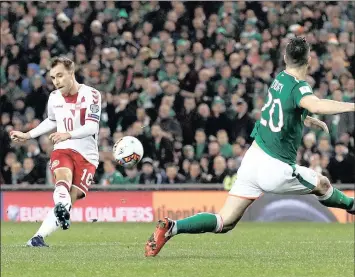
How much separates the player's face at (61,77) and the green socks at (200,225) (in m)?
→ 2.89

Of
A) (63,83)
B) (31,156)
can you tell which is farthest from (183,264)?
(31,156)

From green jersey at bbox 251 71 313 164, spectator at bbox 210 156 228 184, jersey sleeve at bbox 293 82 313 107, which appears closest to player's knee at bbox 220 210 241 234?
green jersey at bbox 251 71 313 164

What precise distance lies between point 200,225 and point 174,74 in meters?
11.6

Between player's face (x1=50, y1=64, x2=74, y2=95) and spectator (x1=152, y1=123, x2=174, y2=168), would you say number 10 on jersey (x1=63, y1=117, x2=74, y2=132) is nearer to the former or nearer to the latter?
player's face (x1=50, y1=64, x2=74, y2=95)

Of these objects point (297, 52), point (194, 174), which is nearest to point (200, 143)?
point (194, 174)

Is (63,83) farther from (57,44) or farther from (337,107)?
(57,44)

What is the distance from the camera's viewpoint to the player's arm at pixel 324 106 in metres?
8.65

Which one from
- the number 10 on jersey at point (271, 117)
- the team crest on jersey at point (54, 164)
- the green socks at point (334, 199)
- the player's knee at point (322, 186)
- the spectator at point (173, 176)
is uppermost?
the number 10 on jersey at point (271, 117)

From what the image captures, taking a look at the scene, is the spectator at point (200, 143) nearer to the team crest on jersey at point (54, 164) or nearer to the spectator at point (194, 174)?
the spectator at point (194, 174)

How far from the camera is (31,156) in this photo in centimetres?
2023

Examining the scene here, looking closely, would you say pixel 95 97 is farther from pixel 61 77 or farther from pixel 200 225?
pixel 200 225

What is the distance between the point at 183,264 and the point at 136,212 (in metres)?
10.4

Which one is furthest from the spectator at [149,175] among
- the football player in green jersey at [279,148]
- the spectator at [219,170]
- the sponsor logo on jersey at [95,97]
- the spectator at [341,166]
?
the football player in green jersey at [279,148]

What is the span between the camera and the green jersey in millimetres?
9461
